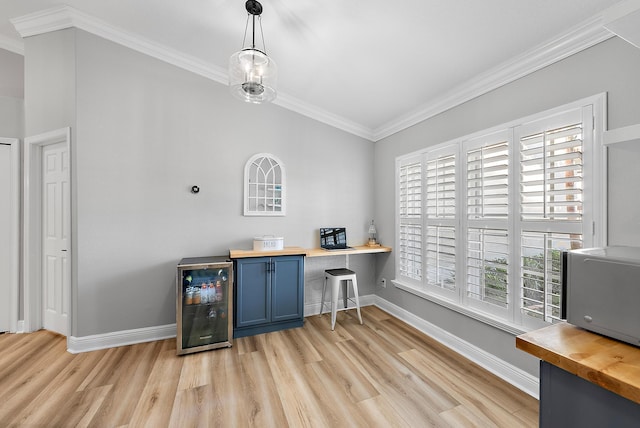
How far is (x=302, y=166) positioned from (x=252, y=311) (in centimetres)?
189

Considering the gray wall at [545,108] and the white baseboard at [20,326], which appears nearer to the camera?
the gray wall at [545,108]

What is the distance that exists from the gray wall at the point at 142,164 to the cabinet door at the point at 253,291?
44 cm

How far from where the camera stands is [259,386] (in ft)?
6.80

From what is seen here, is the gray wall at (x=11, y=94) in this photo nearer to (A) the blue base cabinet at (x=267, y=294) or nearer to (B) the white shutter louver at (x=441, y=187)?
(A) the blue base cabinet at (x=267, y=294)

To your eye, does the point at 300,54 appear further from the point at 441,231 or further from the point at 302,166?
the point at 441,231

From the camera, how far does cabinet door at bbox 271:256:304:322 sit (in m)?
3.00

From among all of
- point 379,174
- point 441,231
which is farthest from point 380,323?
point 379,174

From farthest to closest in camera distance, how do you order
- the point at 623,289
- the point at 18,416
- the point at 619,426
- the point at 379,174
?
the point at 379,174, the point at 18,416, the point at 623,289, the point at 619,426

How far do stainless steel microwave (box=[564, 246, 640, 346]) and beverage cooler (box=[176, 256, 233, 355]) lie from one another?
252 cm

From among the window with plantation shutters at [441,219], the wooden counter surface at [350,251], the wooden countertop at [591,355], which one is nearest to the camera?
the wooden countertop at [591,355]

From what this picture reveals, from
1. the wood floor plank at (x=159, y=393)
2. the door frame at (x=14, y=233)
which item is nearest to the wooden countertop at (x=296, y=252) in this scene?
the wood floor plank at (x=159, y=393)

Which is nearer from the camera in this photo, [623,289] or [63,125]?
[623,289]

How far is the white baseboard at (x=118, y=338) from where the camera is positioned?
2.57 metres

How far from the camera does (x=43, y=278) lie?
2.96m
